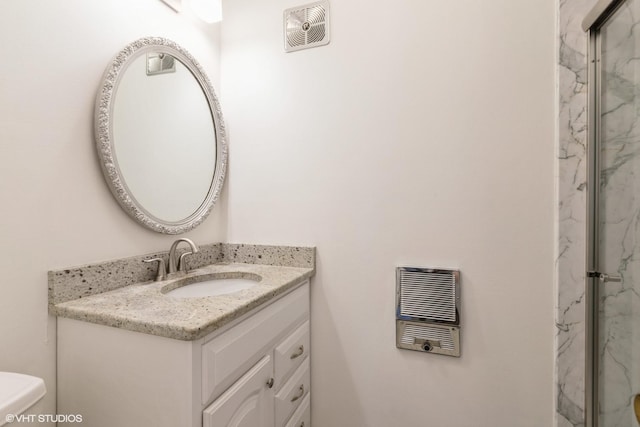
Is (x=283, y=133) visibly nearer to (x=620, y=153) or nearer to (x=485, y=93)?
(x=485, y=93)

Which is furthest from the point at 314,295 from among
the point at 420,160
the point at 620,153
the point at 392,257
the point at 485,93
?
the point at 620,153

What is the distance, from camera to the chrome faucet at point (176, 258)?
1206mm

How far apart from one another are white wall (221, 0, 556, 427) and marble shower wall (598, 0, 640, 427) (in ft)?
0.51

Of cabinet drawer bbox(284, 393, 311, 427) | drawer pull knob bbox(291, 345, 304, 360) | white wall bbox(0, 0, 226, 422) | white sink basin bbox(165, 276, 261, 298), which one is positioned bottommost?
cabinet drawer bbox(284, 393, 311, 427)

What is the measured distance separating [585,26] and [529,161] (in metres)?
0.48

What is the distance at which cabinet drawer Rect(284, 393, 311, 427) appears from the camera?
4.07 feet

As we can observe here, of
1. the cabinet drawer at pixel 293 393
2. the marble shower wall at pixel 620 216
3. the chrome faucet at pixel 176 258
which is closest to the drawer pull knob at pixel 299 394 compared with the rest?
the cabinet drawer at pixel 293 393

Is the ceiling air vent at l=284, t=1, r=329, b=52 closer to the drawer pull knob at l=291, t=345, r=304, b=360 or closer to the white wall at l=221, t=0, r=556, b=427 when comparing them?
the white wall at l=221, t=0, r=556, b=427

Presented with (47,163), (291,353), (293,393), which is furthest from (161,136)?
(293,393)

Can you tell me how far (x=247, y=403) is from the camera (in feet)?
3.04

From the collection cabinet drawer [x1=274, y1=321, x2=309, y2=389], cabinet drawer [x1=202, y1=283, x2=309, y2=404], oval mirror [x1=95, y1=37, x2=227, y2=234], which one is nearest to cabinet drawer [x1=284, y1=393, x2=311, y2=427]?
cabinet drawer [x1=274, y1=321, x2=309, y2=389]

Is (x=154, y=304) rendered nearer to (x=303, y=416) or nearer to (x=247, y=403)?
(x=247, y=403)

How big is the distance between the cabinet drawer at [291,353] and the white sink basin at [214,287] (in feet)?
0.90

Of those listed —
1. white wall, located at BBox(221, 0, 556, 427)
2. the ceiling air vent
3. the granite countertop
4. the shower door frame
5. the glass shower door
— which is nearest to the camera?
the granite countertop
